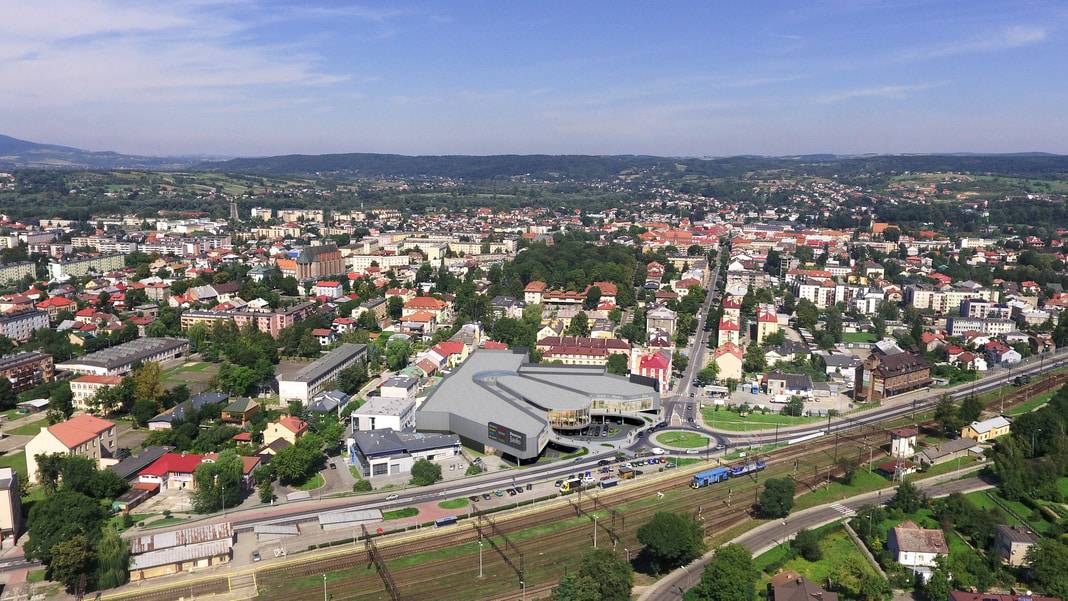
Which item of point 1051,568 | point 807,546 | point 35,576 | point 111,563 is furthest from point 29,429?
point 1051,568

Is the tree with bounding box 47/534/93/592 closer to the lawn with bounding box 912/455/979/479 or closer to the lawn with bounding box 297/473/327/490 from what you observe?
the lawn with bounding box 297/473/327/490

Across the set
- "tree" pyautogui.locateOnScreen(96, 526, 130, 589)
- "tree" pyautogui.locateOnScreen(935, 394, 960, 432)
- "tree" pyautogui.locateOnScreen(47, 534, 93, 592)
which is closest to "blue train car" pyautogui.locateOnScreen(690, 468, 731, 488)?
"tree" pyautogui.locateOnScreen(935, 394, 960, 432)

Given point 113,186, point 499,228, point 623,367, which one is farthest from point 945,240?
point 113,186

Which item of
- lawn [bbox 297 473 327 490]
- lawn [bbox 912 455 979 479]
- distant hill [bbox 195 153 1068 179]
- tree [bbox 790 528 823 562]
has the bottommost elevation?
lawn [bbox 912 455 979 479]

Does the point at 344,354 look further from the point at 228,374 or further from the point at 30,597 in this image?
the point at 30,597

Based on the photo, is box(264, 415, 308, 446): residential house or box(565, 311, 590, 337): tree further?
→ box(565, 311, 590, 337): tree

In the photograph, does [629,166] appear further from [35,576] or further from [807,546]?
[35,576]
